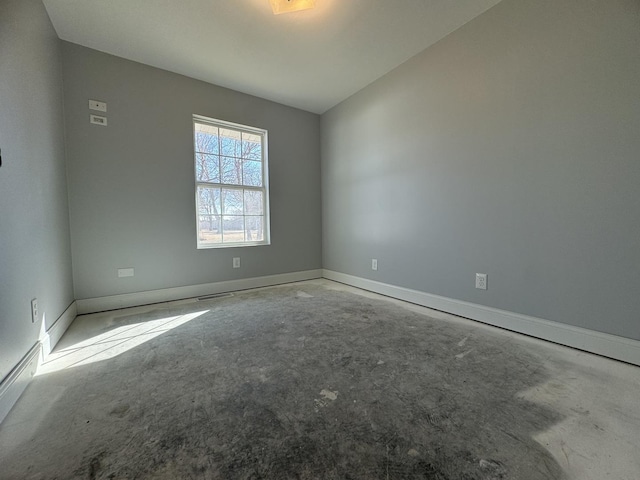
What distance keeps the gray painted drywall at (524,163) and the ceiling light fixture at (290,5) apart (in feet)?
4.26

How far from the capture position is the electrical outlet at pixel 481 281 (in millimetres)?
2205

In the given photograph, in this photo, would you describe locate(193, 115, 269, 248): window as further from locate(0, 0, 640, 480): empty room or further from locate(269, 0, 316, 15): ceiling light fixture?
locate(269, 0, 316, 15): ceiling light fixture

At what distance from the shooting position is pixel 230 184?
339cm

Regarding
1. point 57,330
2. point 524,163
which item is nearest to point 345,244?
point 524,163

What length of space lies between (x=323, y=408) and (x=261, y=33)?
2.94 meters

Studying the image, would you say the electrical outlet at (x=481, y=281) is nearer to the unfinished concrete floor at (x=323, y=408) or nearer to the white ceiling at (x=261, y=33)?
the unfinished concrete floor at (x=323, y=408)

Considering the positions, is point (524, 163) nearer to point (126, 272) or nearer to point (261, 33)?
point (261, 33)

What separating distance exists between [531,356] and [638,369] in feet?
1.68

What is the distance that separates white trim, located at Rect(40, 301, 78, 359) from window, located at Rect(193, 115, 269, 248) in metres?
1.29

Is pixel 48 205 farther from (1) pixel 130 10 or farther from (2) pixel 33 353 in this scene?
(1) pixel 130 10

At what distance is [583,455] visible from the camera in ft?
3.02

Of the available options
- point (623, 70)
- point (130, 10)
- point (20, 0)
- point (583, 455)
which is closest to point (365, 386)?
point (583, 455)

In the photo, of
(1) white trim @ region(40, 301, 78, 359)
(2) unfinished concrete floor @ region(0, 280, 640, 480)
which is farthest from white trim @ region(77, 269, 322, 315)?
(2) unfinished concrete floor @ region(0, 280, 640, 480)

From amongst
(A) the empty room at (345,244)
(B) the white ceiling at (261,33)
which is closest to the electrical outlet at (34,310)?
(A) the empty room at (345,244)
